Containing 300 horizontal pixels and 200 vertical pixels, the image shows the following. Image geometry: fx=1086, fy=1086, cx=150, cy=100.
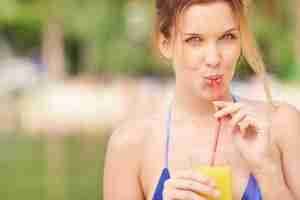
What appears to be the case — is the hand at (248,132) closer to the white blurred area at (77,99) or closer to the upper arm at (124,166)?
the upper arm at (124,166)

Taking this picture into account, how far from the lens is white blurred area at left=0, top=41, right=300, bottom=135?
62.5 feet

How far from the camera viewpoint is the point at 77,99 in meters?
20.9

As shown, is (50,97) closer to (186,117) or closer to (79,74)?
(79,74)

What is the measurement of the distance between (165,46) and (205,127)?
239 mm

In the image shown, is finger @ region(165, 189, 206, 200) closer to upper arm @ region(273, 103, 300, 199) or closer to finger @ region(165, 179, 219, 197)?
finger @ region(165, 179, 219, 197)

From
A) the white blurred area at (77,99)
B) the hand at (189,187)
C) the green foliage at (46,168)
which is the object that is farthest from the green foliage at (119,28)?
the hand at (189,187)

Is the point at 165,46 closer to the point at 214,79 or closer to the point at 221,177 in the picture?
the point at 214,79

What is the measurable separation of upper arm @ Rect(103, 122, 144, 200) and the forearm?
35 centimetres

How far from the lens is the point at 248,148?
259 centimetres

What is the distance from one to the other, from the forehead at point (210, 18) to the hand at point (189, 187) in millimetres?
398

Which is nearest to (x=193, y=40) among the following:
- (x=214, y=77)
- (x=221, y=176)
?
(x=214, y=77)

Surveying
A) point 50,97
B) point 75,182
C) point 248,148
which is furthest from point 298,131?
point 50,97

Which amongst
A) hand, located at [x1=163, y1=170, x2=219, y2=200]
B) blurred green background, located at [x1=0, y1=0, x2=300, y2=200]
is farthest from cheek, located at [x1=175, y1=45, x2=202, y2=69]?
blurred green background, located at [x1=0, y1=0, x2=300, y2=200]

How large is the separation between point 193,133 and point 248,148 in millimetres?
295
